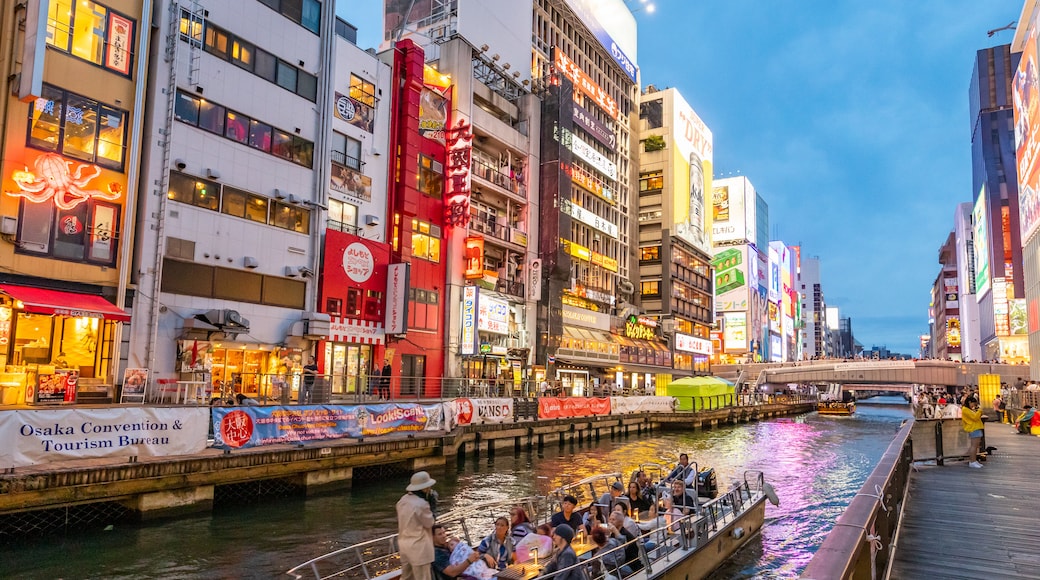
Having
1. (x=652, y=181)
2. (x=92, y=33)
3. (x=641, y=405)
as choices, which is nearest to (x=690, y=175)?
(x=652, y=181)

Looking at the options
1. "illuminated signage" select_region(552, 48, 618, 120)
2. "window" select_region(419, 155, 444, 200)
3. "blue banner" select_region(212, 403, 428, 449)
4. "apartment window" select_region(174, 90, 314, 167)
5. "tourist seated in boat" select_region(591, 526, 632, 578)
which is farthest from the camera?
"illuminated signage" select_region(552, 48, 618, 120)

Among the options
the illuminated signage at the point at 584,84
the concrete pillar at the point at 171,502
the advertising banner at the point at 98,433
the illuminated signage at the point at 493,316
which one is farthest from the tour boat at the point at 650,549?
the illuminated signage at the point at 584,84

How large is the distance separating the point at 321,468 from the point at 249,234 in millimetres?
14250

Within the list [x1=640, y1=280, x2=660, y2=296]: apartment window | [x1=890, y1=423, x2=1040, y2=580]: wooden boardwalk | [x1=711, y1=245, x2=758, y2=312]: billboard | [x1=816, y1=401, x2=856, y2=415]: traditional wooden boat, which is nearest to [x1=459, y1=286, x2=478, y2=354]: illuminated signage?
[x1=890, y1=423, x2=1040, y2=580]: wooden boardwalk

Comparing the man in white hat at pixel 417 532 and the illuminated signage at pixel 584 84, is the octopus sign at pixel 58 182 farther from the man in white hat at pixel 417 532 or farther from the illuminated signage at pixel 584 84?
the illuminated signage at pixel 584 84

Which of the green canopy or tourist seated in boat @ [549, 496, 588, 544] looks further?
the green canopy

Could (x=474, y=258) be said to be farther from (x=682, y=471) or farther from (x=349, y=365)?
(x=682, y=471)

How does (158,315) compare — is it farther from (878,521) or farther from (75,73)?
(878,521)

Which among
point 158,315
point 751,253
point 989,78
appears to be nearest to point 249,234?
point 158,315

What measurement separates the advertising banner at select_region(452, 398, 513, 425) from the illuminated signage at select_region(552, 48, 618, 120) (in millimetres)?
39647

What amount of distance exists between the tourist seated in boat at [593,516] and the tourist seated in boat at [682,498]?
7.07ft

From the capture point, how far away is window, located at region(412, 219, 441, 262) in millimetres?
43844

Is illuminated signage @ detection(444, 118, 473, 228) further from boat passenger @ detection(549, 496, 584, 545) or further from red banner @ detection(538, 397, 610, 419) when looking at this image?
boat passenger @ detection(549, 496, 584, 545)

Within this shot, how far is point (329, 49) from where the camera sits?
37875 millimetres
